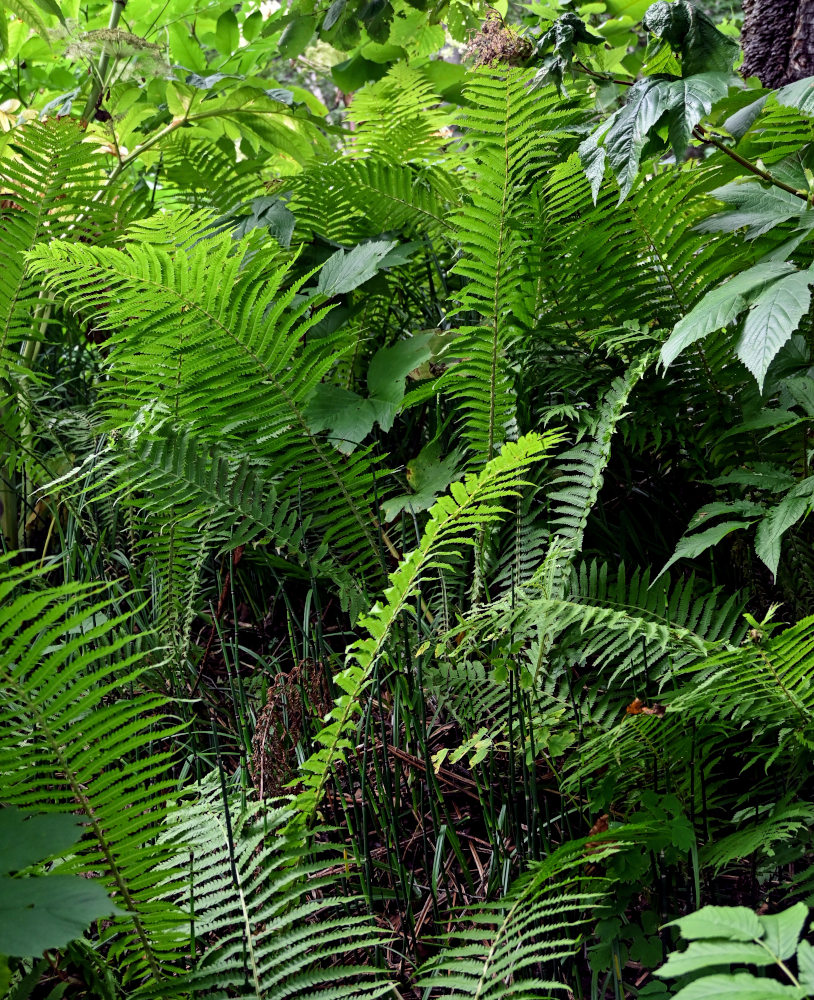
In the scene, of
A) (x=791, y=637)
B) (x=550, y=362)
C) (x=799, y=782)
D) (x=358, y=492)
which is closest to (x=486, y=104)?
(x=550, y=362)

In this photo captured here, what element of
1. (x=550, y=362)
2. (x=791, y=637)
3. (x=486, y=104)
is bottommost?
(x=791, y=637)

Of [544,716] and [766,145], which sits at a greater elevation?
[766,145]

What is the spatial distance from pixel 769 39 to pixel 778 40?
0.02 m

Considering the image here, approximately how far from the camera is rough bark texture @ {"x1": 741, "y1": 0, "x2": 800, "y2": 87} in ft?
6.28

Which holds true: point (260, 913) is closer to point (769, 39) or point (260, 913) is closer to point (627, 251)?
point (627, 251)

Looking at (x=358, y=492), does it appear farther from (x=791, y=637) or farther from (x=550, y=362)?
(x=791, y=637)

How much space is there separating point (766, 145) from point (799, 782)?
43.6 inches

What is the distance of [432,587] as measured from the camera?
1592 mm

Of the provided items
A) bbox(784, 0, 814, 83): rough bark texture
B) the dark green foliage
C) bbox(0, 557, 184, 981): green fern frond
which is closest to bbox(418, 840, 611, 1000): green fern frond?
the dark green foliage

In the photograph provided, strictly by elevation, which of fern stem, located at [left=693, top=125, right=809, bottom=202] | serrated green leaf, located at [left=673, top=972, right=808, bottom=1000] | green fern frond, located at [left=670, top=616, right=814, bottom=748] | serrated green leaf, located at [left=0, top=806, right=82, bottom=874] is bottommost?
green fern frond, located at [left=670, top=616, right=814, bottom=748]

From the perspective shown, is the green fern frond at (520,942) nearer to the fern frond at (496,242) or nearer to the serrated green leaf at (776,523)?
the serrated green leaf at (776,523)

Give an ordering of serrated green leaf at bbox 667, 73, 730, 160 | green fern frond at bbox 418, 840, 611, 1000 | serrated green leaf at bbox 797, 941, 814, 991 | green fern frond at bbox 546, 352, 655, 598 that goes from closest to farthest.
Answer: serrated green leaf at bbox 797, 941, 814, 991 → green fern frond at bbox 418, 840, 611, 1000 → serrated green leaf at bbox 667, 73, 730, 160 → green fern frond at bbox 546, 352, 655, 598

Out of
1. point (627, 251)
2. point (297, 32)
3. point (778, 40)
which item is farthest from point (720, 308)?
point (297, 32)

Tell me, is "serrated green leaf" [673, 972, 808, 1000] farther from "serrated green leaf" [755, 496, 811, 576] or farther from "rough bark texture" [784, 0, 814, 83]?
"rough bark texture" [784, 0, 814, 83]
